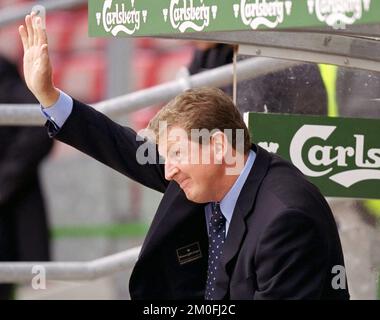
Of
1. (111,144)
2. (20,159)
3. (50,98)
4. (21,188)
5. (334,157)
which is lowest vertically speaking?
(21,188)

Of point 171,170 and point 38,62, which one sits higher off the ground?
point 38,62

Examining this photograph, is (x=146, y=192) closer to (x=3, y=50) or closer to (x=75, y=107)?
(x=3, y=50)

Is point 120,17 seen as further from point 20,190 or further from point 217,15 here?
point 20,190

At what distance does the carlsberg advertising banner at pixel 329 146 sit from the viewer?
14.5 ft

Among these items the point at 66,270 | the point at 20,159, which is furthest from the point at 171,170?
the point at 20,159

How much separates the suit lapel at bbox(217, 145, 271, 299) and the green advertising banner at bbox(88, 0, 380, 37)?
1.46 feet

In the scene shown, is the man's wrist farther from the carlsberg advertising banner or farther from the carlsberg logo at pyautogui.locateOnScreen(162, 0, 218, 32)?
the carlsberg advertising banner

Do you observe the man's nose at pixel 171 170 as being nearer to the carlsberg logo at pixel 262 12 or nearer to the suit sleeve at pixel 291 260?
the suit sleeve at pixel 291 260

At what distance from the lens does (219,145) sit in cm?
363

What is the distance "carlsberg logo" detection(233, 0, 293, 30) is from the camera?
10.7ft

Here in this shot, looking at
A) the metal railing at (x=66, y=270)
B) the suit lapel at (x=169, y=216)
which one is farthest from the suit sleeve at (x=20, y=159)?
the suit lapel at (x=169, y=216)

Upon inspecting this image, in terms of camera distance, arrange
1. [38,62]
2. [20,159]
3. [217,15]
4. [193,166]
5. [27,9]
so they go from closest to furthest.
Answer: [217,15], [193,166], [38,62], [20,159], [27,9]

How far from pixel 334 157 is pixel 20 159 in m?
2.73

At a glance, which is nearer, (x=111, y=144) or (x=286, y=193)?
(x=286, y=193)
